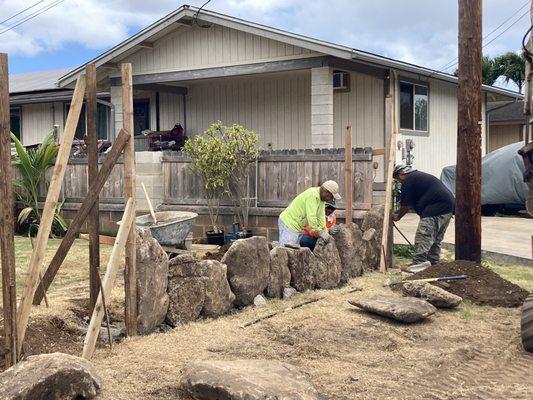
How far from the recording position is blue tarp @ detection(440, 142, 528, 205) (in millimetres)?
16928

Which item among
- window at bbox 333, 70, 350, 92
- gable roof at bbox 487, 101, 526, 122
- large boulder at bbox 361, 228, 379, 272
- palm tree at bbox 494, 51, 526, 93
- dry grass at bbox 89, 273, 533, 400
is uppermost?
palm tree at bbox 494, 51, 526, 93

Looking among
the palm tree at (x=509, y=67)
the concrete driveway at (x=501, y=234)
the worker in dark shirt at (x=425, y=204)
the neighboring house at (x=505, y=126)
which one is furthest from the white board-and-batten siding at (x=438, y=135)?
the palm tree at (x=509, y=67)

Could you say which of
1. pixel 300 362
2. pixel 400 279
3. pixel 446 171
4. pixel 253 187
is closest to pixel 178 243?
pixel 253 187

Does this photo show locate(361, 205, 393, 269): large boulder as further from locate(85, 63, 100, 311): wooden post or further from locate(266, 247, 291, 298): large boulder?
locate(85, 63, 100, 311): wooden post

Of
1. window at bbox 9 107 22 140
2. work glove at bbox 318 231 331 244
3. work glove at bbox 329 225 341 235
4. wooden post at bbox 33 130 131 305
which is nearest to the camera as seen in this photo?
wooden post at bbox 33 130 131 305

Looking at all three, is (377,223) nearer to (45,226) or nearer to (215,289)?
(215,289)

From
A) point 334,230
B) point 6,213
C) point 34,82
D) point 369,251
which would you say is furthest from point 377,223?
point 34,82

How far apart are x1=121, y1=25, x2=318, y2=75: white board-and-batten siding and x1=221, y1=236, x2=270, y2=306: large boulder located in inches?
292

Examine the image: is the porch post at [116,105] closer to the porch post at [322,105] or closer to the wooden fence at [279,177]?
the wooden fence at [279,177]

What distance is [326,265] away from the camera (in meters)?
8.26

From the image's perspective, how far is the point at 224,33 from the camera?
1485 centimetres

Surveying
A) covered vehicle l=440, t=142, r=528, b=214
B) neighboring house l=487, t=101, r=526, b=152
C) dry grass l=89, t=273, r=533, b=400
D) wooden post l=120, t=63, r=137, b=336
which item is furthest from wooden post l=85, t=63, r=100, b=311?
neighboring house l=487, t=101, r=526, b=152

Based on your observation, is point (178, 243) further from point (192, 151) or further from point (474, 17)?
point (474, 17)

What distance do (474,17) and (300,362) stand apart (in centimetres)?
548
